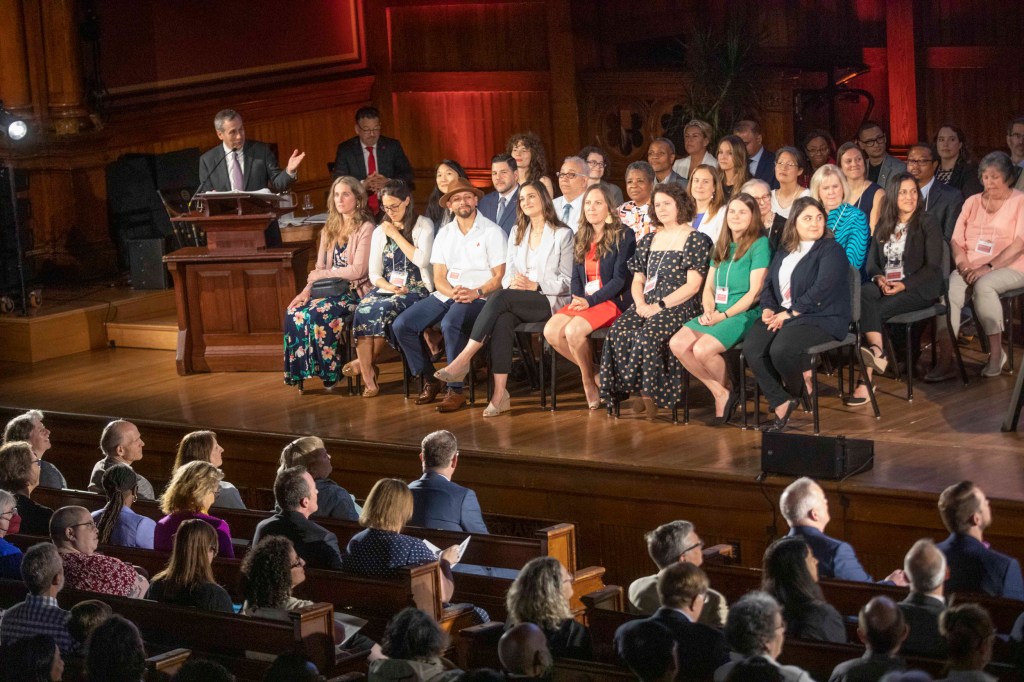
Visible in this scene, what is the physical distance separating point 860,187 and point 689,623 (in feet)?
12.3

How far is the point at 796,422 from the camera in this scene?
661 cm

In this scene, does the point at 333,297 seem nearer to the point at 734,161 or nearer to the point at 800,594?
the point at 734,161

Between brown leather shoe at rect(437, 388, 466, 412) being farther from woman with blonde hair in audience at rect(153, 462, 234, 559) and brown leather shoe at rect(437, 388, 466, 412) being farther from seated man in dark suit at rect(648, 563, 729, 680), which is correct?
seated man in dark suit at rect(648, 563, 729, 680)

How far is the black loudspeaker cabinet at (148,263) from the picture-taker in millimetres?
9648

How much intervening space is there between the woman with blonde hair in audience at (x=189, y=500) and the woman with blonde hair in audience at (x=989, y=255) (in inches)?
138

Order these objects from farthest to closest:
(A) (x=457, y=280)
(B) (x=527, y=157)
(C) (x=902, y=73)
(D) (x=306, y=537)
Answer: (C) (x=902, y=73)
(B) (x=527, y=157)
(A) (x=457, y=280)
(D) (x=306, y=537)

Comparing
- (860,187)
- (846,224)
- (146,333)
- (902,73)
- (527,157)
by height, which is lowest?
(146,333)

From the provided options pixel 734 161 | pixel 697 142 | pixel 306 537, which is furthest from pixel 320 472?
pixel 697 142

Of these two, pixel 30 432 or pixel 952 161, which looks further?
pixel 952 161

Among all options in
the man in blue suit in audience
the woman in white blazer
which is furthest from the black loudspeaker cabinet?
the woman in white blazer

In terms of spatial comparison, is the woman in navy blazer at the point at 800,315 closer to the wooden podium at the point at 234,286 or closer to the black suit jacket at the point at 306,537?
the black suit jacket at the point at 306,537

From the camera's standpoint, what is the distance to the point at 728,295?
21.6ft

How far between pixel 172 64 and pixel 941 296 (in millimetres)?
6100

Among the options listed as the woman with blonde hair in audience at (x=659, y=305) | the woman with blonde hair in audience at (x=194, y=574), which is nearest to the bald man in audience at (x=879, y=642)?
the woman with blonde hair in audience at (x=194, y=574)
